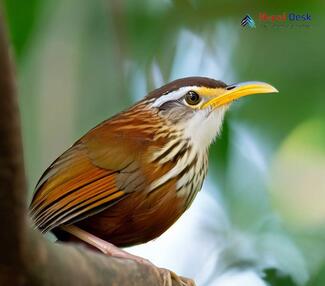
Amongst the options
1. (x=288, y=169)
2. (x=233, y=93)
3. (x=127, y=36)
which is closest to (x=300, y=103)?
(x=288, y=169)

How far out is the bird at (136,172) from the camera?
3648 mm

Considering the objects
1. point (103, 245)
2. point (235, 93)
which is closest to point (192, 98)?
point (235, 93)

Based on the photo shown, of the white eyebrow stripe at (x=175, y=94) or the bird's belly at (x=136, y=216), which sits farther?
the white eyebrow stripe at (x=175, y=94)

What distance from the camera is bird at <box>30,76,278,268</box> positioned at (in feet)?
12.0

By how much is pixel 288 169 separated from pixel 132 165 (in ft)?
4.05

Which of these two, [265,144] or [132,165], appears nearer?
[132,165]

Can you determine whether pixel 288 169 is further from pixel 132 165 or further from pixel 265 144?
pixel 132 165

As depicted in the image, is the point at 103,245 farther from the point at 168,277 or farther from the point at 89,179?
the point at 168,277

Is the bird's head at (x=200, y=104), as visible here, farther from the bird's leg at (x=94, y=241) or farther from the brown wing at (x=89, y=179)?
the bird's leg at (x=94, y=241)

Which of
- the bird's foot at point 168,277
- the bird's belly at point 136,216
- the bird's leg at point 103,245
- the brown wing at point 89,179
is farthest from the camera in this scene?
the bird's belly at point 136,216

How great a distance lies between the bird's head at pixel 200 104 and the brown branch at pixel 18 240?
4.94 ft

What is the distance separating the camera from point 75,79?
4.17m

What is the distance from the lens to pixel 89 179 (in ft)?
12.2

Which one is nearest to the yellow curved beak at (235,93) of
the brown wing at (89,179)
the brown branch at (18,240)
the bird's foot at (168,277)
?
the brown wing at (89,179)
